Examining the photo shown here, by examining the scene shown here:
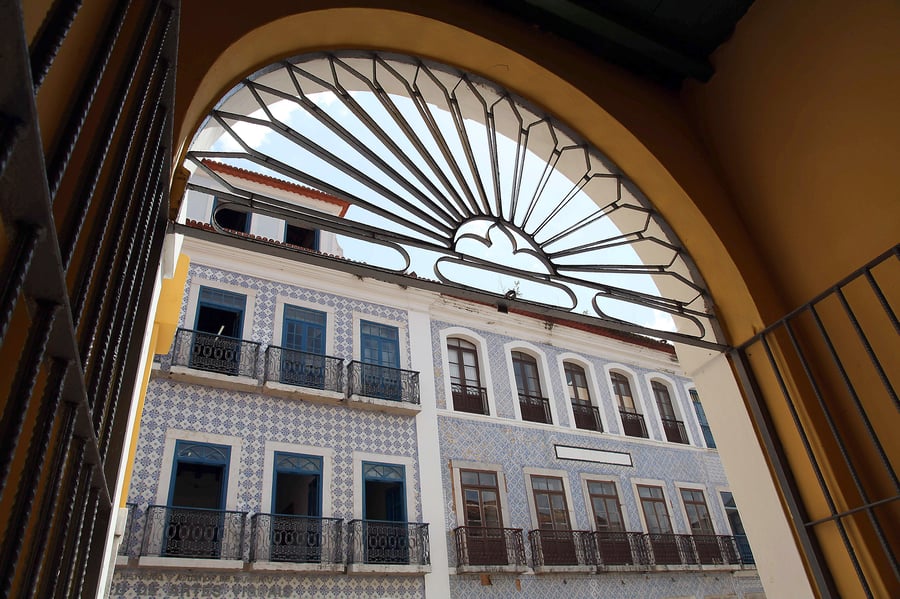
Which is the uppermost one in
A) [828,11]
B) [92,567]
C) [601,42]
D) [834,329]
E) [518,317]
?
[518,317]

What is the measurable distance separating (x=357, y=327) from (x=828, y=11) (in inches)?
367

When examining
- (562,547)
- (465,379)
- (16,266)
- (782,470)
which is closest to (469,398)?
(465,379)

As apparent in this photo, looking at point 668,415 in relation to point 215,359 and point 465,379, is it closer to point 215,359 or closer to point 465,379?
point 465,379

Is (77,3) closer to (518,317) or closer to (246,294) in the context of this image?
(246,294)

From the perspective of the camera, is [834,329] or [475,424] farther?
[475,424]

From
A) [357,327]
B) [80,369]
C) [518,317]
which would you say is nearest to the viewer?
[80,369]

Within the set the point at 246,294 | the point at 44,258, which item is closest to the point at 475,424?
the point at 246,294

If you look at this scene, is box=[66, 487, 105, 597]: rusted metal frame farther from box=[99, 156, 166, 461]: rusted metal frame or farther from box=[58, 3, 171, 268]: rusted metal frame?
→ box=[58, 3, 171, 268]: rusted metal frame

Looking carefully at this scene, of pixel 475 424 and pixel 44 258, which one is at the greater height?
pixel 475 424

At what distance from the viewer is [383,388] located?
35.4ft

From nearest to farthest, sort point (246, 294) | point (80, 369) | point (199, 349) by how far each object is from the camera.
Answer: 1. point (80, 369)
2. point (199, 349)
3. point (246, 294)

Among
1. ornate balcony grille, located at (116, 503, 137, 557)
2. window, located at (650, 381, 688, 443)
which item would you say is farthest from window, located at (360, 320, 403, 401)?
window, located at (650, 381, 688, 443)

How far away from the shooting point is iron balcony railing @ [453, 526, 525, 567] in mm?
10188

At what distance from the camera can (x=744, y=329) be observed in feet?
8.91
